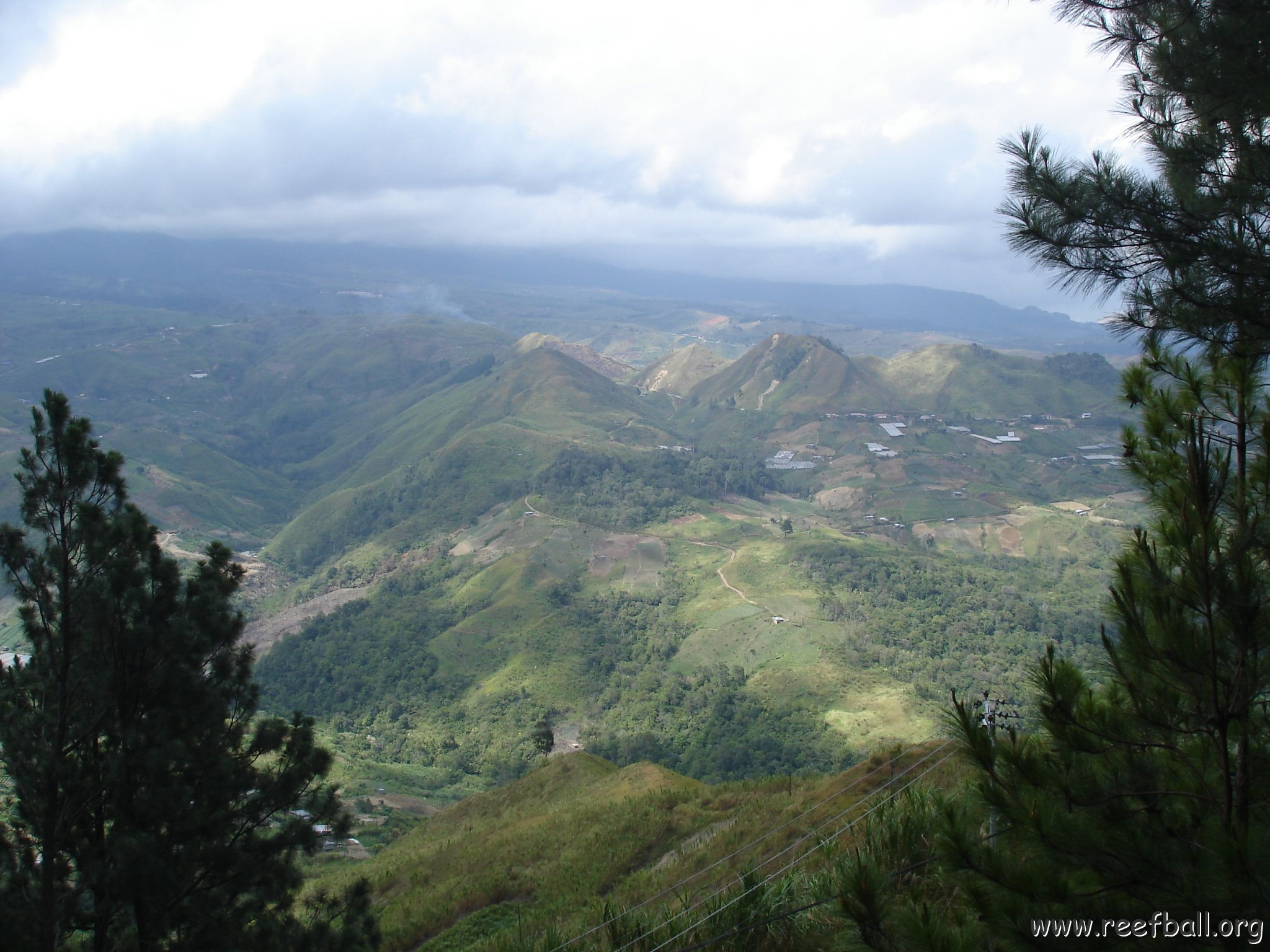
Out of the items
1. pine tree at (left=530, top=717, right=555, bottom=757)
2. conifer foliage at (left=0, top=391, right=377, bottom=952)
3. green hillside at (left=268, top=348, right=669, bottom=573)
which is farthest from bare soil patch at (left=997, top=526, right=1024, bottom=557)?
conifer foliage at (left=0, top=391, right=377, bottom=952)

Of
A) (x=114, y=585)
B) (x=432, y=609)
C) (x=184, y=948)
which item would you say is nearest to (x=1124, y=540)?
(x=114, y=585)

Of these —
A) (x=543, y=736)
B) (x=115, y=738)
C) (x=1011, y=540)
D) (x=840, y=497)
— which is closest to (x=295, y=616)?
(x=543, y=736)

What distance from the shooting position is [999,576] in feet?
391

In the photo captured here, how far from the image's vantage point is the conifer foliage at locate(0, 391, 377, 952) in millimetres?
10500

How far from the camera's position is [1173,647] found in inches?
226

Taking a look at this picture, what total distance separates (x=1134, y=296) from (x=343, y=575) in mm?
145629

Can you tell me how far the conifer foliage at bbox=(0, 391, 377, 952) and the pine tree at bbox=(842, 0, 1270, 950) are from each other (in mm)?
10045

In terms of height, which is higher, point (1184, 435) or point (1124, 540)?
point (1184, 435)

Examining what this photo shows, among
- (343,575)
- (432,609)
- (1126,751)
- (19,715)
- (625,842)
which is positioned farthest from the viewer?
(343,575)

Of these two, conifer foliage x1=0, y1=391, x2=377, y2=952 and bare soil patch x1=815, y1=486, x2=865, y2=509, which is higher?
conifer foliage x1=0, y1=391, x2=377, y2=952

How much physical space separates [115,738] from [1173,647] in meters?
12.7

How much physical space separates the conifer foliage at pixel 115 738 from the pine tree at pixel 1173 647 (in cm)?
1004

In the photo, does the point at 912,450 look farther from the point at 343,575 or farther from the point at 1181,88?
the point at 1181,88

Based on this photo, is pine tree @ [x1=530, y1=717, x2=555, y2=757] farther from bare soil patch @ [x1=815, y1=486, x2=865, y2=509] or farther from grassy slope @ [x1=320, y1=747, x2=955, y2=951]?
bare soil patch @ [x1=815, y1=486, x2=865, y2=509]
